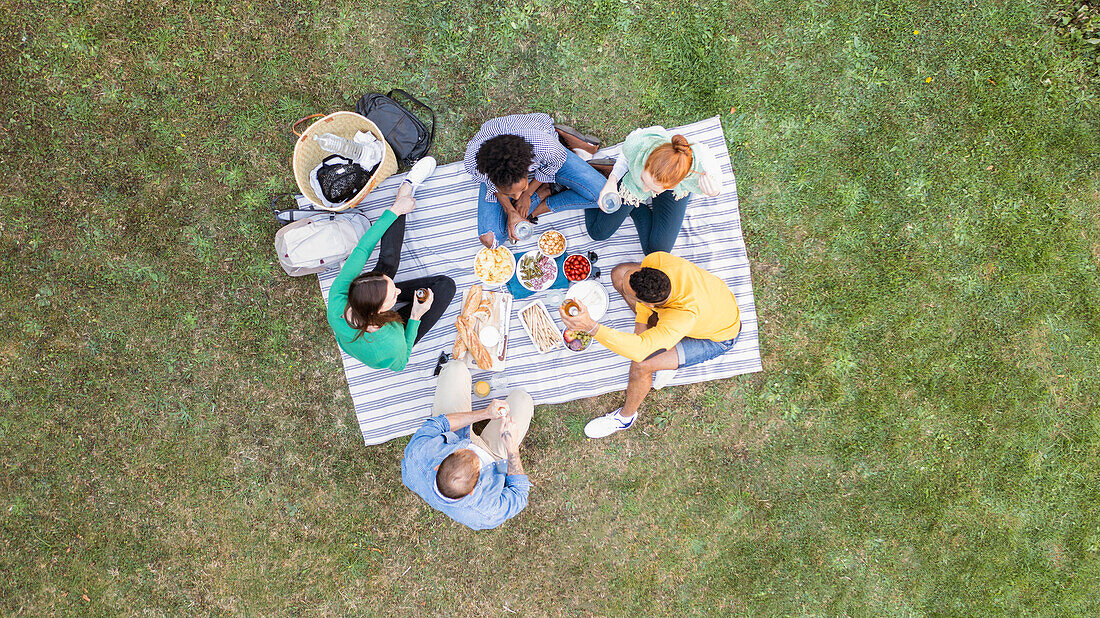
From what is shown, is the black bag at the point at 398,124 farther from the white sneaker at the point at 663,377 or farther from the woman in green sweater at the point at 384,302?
the white sneaker at the point at 663,377

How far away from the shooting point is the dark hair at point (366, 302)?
465cm

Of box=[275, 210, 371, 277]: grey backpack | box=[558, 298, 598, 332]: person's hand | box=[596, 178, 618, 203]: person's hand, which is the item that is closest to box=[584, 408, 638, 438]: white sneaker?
box=[558, 298, 598, 332]: person's hand

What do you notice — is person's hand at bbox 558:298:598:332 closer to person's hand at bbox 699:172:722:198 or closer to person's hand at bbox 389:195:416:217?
person's hand at bbox 699:172:722:198

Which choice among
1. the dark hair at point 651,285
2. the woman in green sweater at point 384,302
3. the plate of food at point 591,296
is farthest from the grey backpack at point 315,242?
the dark hair at point 651,285

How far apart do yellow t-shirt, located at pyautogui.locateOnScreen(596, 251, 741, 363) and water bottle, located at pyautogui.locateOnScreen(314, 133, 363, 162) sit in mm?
3078

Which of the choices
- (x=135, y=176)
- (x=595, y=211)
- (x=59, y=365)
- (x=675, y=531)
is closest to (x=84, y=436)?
(x=59, y=365)

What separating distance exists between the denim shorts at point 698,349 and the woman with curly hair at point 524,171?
63.6 inches

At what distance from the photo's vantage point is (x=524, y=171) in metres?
4.65

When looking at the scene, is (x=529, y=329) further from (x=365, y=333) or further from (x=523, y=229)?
(x=365, y=333)

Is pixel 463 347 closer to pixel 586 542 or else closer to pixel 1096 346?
pixel 586 542

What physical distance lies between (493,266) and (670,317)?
1.82m

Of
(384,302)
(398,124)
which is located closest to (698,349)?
(384,302)

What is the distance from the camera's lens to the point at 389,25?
5.92 m

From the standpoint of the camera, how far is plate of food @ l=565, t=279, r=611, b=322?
5438 millimetres
